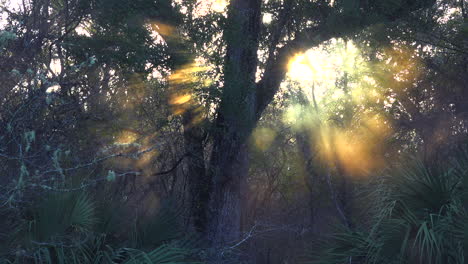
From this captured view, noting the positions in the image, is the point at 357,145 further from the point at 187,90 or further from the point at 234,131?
the point at 187,90

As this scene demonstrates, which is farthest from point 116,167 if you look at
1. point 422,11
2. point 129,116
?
point 422,11

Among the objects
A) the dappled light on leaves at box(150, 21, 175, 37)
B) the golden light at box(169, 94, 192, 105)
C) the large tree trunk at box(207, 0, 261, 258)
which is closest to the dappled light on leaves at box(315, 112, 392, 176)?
the large tree trunk at box(207, 0, 261, 258)

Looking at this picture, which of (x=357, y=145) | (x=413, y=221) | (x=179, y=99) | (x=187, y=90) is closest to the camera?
(x=413, y=221)

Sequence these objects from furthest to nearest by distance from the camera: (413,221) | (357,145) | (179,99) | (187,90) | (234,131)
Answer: (357,145), (234,131), (179,99), (187,90), (413,221)

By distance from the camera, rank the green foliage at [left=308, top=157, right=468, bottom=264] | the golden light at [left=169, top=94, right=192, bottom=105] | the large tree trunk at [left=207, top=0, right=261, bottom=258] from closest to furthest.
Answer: the green foliage at [left=308, top=157, right=468, bottom=264] < the golden light at [left=169, top=94, right=192, bottom=105] < the large tree trunk at [left=207, top=0, right=261, bottom=258]

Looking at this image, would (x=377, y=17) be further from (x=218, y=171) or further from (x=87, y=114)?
(x=87, y=114)

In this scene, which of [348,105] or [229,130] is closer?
[229,130]

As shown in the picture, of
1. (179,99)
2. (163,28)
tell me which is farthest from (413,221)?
(163,28)

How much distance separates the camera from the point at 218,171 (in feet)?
36.5

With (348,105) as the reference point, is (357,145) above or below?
below

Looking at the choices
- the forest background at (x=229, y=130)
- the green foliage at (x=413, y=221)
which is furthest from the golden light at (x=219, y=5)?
the green foliage at (x=413, y=221)

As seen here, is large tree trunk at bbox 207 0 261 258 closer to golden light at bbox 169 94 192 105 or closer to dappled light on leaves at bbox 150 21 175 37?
golden light at bbox 169 94 192 105

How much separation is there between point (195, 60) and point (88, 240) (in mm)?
4513

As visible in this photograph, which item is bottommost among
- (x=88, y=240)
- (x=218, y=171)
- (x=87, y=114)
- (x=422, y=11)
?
(x=88, y=240)
